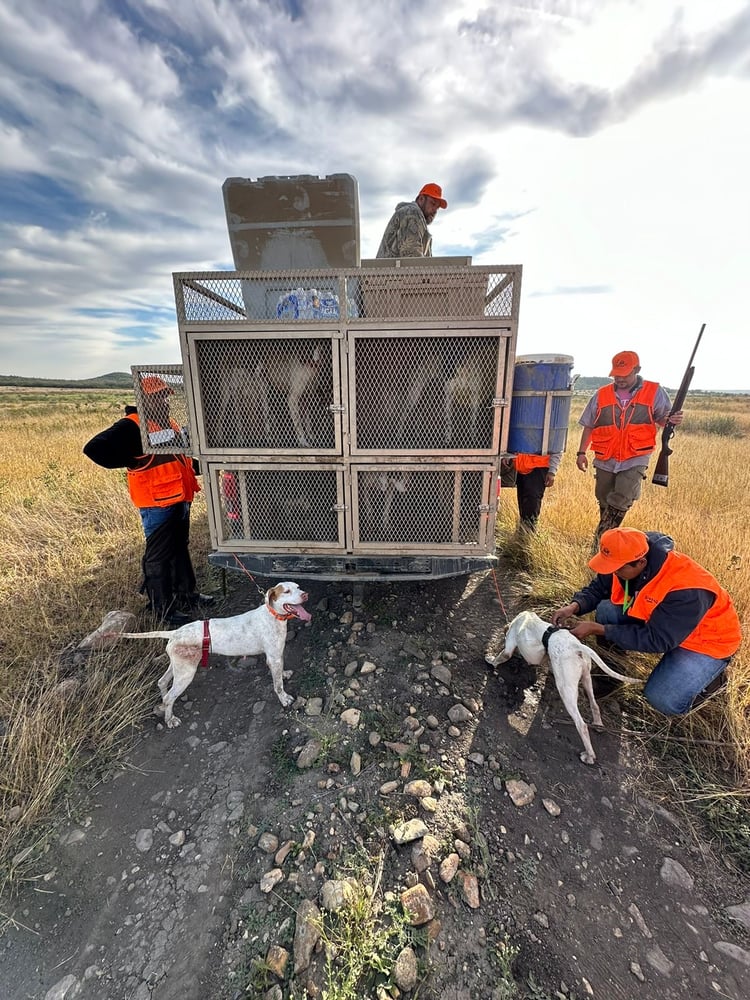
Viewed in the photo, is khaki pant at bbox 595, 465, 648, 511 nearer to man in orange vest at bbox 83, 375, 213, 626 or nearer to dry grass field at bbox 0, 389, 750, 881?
dry grass field at bbox 0, 389, 750, 881

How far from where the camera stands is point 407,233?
A: 4512mm

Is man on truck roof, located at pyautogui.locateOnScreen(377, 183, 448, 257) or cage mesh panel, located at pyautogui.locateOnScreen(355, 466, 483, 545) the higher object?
man on truck roof, located at pyautogui.locateOnScreen(377, 183, 448, 257)

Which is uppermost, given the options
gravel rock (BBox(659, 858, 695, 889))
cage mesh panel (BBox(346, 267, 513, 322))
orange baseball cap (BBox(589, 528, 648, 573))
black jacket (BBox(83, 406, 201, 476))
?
cage mesh panel (BBox(346, 267, 513, 322))

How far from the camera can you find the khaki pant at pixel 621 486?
180 inches

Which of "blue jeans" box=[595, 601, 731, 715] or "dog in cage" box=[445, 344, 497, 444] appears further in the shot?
"dog in cage" box=[445, 344, 497, 444]

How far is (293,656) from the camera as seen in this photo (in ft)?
11.7

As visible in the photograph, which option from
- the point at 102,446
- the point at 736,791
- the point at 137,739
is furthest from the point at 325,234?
the point at 736,791

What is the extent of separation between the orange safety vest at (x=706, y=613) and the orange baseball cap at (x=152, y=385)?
3657 mm

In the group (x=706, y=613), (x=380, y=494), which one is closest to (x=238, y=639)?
(x=380, y=494)

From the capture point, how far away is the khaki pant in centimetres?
457

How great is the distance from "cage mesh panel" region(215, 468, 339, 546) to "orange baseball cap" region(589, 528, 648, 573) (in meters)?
1.94

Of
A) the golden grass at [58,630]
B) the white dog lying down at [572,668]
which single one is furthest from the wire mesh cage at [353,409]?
the golden grass at [58,630]

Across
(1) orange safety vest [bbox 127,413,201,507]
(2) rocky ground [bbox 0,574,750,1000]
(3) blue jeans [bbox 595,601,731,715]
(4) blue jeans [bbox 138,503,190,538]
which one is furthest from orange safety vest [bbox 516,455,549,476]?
(4) blue jeans [bbox 138,503,190,538]

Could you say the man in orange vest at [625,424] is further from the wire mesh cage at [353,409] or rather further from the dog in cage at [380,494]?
the dog in cage at [380,494]
